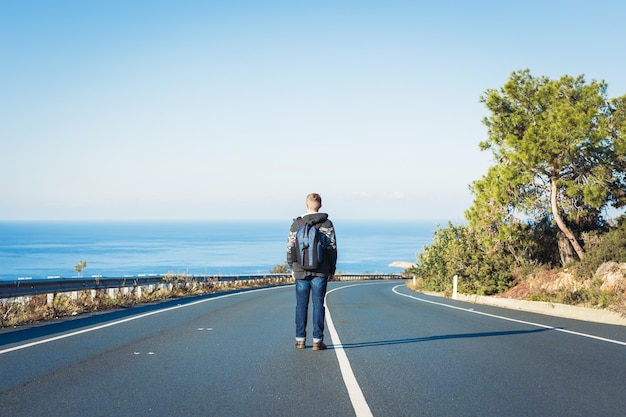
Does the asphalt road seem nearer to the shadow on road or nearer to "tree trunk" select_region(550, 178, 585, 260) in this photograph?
the shadow on road

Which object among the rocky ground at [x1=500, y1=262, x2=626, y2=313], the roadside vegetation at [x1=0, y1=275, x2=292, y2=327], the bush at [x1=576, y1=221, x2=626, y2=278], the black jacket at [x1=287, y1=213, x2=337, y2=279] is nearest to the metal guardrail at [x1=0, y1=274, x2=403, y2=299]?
the roadside vegetation at [x1=0, y1=275, x2=292, y2=327]

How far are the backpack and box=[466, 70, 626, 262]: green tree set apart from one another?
511 inches

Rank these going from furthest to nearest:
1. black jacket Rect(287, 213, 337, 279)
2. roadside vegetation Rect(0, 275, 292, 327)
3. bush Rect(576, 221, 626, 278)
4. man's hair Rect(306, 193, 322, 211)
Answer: bush Rect(576, 221, 626, 278), roadside vegetation Rect(0, 275, 292, 327), man's hair Rect(306, 193, 322, 211), black jacket Rect(287, 213, 337, 279)

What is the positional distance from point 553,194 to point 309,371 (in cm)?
1484

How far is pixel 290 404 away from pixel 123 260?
142 m

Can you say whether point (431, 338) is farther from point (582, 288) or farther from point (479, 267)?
point (479, 267)

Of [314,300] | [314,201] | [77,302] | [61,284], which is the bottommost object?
[77,302]

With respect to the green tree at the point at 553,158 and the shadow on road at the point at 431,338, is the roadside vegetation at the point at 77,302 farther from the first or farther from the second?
the green tree at the point at 553,158

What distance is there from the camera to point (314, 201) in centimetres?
822

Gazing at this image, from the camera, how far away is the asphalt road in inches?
211

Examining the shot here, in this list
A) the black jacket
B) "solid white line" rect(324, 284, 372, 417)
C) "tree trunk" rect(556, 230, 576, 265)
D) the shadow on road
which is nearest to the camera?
"solid white line" rect(324, 284, 372, 417)

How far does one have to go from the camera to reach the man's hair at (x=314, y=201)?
822 cm

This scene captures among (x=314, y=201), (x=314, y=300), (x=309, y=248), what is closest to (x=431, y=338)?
(x=314, y=300)

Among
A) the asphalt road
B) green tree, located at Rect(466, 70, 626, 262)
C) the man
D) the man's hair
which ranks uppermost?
green tree, located at Rect(466, 70, 626, 262)
